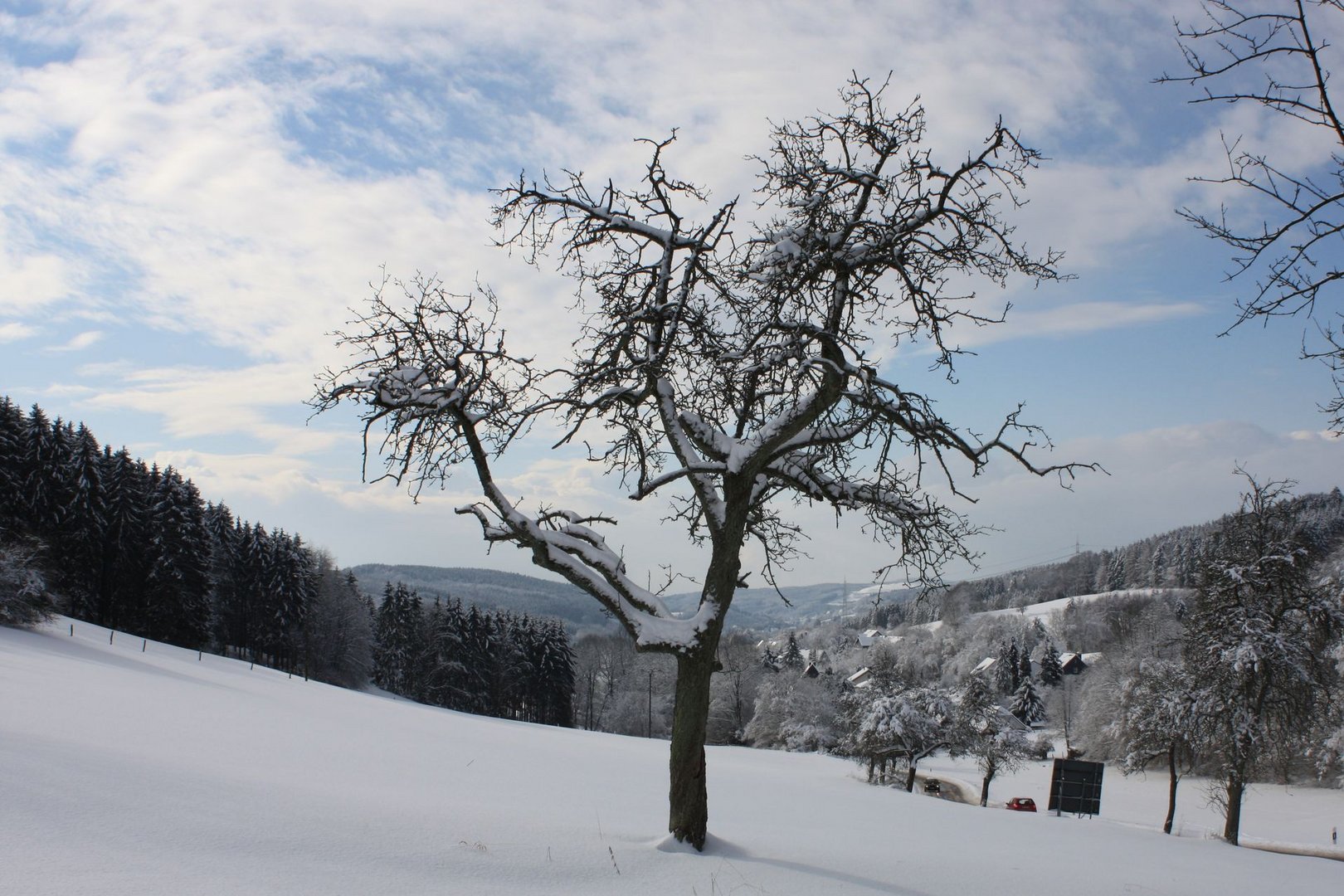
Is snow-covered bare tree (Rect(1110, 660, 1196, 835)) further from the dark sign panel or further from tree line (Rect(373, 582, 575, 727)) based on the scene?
tree line (Rect(373, 582, 575, 727))

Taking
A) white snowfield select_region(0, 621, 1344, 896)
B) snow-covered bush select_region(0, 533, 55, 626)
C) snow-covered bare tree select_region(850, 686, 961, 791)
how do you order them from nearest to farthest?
1. white snowfield select_region(0, 621, 1344, 896)
2. snow-covered bush select_region(0, 533, 55, 626)
3. snow-covered bare tree select_region(850, 686, 961, 791)

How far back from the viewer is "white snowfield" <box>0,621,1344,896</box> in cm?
→ 512

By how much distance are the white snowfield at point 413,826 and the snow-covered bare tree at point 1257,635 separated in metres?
3.41

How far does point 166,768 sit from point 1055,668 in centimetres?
10295

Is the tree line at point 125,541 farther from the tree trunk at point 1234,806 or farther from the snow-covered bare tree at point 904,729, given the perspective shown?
the tree trunk at point 1234,806

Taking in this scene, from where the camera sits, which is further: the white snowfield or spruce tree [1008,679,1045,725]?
spruce tree [1008,679,1045,725]

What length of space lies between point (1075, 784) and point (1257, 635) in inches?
334

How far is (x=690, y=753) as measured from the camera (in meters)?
7.22

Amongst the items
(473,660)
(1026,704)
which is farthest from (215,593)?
(1026,704)

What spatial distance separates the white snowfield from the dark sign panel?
5270mm

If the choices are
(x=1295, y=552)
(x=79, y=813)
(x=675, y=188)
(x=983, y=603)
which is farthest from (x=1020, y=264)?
(x=983, y=603)

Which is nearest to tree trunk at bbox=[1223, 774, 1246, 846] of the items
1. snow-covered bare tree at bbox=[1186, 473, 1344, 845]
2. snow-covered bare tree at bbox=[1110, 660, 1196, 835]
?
snow-covered bare tree at bbox=[1186, 473, 1344, 845]

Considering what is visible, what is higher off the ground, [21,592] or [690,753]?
[690,753]

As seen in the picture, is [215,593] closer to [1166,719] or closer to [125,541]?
[125,541]
